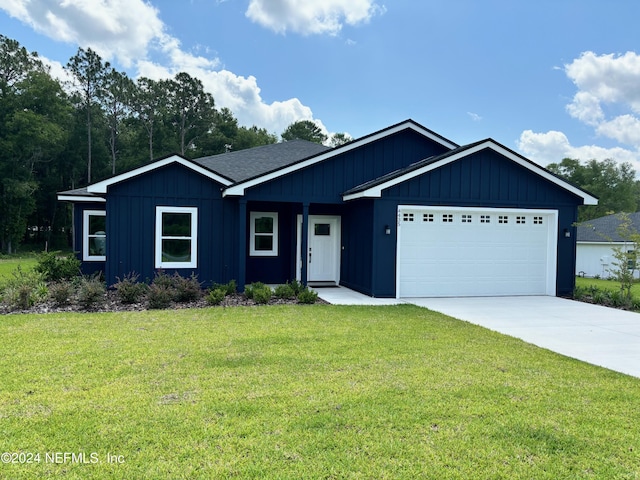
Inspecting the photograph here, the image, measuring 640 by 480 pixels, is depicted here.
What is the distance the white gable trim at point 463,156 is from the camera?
1030cm

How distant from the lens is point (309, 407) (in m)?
3.85

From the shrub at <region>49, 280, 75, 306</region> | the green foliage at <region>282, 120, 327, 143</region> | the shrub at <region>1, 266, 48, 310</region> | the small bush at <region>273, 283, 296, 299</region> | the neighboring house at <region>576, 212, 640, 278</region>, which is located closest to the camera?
the shrub at <region>1, 266, 48, 310</region>

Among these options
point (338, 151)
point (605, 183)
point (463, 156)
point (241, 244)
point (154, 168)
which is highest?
point (605, 183)

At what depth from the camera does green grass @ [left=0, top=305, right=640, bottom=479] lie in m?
2.99

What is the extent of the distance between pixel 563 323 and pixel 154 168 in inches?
377

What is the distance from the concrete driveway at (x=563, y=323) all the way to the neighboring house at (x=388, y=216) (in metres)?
0.85

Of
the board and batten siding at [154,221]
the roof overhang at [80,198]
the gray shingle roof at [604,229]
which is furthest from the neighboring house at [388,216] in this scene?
the gray shingle roof at [604,229]

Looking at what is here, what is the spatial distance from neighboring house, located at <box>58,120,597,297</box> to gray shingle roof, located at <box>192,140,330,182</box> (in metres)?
1.06

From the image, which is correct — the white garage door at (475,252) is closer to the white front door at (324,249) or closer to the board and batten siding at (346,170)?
the board and batten siding at (346,170)

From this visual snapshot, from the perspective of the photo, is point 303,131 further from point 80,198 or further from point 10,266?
point 80,198

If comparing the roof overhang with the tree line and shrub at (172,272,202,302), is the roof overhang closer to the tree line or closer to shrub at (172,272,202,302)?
shrub at (172,272,202,302)

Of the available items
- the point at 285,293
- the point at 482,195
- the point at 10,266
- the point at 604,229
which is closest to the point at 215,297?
the point at 285,293

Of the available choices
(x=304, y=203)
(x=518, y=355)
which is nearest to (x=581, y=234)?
(x=304, y=203)

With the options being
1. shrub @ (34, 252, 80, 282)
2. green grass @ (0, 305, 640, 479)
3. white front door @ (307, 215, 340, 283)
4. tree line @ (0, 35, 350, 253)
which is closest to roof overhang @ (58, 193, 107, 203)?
shrub @ (34, 252, 80, 282)
